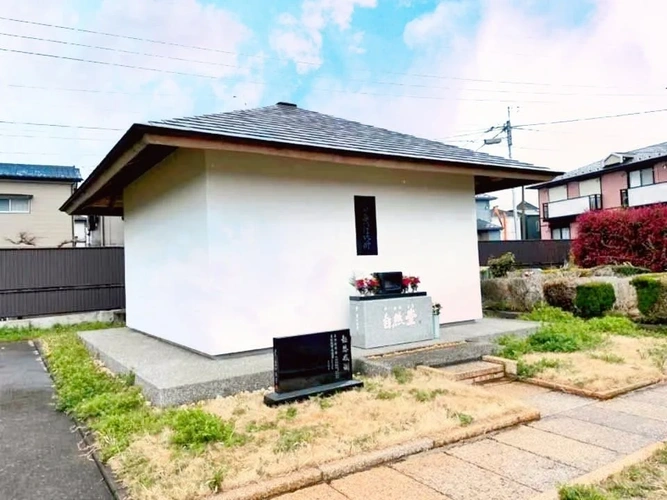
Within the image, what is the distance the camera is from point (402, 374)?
497 centimetres

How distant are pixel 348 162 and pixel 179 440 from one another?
3.93 meters

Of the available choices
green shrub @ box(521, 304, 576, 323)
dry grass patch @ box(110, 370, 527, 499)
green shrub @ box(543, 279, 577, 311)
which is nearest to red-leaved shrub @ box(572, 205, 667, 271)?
green shrub @ box(543, 279, 577, 311)


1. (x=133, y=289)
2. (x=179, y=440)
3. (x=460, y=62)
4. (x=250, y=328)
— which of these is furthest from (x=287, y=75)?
(x=179, y=440)

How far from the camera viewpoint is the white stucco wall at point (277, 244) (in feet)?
18.6

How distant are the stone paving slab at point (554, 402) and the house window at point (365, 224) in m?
3.10

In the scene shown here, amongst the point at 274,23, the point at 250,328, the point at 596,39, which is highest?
the point at 274,23

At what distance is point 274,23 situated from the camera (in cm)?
1265

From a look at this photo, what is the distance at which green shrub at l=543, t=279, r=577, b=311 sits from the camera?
9.37m

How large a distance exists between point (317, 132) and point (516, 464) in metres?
4.99

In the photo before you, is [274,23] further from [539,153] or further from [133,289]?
[539,153]

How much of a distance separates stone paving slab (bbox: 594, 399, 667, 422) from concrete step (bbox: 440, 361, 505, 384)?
4.05 feet

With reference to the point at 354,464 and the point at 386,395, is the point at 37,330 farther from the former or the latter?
the point at 354,464

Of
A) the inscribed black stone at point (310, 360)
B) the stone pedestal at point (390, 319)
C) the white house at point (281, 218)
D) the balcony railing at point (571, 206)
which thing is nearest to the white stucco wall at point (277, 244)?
the white house at point (281, 218)

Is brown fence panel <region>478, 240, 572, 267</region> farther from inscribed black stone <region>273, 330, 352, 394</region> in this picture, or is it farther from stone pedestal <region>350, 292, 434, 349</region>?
inscribed black stone <region>273, 330, 352, 394</region>
